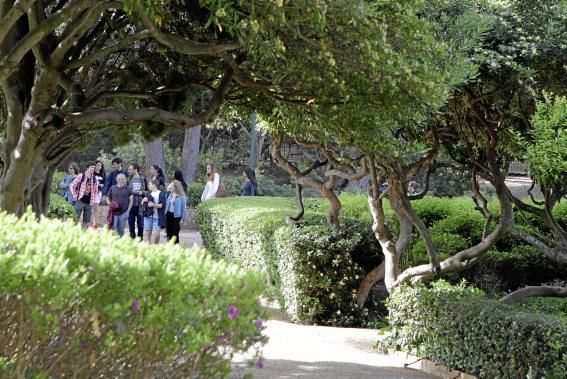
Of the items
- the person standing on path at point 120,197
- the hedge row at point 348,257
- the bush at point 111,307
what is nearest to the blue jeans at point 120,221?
the person standing on path at point 120,197

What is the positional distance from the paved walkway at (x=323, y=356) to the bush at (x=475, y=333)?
1.14 ft

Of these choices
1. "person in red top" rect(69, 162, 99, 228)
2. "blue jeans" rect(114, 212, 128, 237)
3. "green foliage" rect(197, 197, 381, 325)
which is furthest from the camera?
"person in red top" rect(69, 162, 99, 228)

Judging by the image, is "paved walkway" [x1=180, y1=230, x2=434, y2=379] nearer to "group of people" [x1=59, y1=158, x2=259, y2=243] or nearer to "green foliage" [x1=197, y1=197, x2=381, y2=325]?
"green foliage" [x1=197, y1=197, x2=381, y2=325]

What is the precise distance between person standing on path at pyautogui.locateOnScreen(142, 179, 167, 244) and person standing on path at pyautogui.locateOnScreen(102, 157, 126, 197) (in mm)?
896

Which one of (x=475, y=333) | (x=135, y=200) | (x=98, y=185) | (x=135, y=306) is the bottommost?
(x=475, y=333)

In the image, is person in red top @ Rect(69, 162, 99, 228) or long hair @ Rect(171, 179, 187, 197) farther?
person in red top @ Rect(69, 162, 99, 228)

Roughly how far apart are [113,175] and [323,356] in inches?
414

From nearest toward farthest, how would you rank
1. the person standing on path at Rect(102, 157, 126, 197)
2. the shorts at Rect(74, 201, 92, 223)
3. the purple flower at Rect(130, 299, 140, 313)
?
1. the purple flower at Rect(130, 299, 140, 313)
2. the person standing on path at Rect(102, 157, 126, 197)
3. the shorts at Rect(74, 201, 92, 223)

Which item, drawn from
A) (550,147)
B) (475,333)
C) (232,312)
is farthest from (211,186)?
(232,312)

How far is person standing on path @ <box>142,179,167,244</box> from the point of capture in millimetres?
17922

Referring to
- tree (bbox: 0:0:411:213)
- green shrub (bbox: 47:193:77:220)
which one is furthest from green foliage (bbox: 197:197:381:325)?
green shrub (bbox: 47:193:77:220)

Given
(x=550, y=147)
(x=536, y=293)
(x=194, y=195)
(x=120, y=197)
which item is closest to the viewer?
(x=550, y=147)

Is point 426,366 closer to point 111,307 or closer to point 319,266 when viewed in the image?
point 319,266

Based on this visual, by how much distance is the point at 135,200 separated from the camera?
18.7 metres
